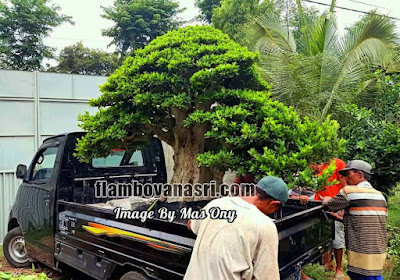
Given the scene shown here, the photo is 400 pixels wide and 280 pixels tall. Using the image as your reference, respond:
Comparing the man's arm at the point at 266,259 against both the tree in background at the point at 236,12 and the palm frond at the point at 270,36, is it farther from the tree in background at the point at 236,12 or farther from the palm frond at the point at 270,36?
the tree in background at the point at 236,12

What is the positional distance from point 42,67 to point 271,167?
1863cm

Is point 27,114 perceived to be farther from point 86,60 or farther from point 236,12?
point 86,60

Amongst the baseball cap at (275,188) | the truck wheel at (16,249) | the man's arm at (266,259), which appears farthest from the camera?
the truck wheel at (16,249)

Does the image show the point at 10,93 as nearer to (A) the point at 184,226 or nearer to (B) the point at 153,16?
(A) the point at 184,226

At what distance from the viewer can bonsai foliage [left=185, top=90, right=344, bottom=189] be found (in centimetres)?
274

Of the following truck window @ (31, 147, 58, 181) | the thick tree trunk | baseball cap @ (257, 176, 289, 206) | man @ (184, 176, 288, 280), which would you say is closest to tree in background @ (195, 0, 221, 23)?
truck window @ (31, 147, 58, 181)

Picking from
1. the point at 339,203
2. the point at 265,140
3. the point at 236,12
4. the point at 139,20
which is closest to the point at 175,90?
A: the point at 265,140

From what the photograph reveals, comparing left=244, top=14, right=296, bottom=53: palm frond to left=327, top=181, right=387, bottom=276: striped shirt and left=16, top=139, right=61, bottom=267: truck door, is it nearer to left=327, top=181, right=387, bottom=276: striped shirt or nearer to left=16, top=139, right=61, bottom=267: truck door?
left=327, top=181, right=387, bottom=276: striped shirt

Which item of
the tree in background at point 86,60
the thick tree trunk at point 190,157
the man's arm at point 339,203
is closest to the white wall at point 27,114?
the thick tree trunk at point 190,157

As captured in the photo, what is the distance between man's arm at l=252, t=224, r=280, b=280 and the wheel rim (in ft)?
14.3

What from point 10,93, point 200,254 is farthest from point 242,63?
point 10,93

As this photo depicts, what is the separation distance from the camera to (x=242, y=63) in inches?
124

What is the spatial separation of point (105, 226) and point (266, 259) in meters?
1.74

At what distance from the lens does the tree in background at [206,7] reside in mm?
14727
